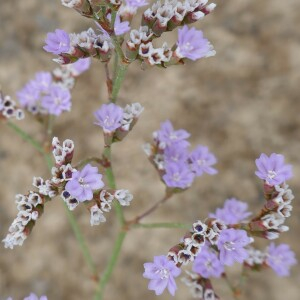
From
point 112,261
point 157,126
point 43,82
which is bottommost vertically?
point 157,126

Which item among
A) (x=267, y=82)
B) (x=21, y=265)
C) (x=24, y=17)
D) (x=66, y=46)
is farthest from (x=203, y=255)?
(x=24, y=17)

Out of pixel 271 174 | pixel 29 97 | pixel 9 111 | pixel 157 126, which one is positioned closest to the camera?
pixel 271 174

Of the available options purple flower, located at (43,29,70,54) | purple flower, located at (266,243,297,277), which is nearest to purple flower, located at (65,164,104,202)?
purple flower, located at (43,29,70,54)

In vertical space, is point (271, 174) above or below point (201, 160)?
above

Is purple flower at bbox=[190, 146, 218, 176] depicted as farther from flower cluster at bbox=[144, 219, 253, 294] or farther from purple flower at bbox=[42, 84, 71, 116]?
purple flower at bbox=[42, 84, 71, 116]

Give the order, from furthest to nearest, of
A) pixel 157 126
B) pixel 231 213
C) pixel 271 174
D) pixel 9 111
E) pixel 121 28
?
pixel 157 126, pixel 9 111, pixel 231 213, pixel 271 174, pixel 121 28

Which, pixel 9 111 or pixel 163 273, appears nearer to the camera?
pixel 163 273

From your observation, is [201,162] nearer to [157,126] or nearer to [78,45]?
[78,45]

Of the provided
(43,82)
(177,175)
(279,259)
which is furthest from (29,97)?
(279,259)
